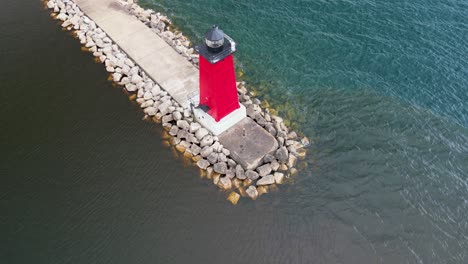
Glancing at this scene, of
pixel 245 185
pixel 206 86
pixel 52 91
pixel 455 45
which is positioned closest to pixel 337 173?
pixel 245 185

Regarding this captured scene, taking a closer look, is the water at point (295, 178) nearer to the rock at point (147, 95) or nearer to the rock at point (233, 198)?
the rock at point (233, 198)

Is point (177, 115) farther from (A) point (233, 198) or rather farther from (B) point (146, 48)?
(B) point (146, 48)

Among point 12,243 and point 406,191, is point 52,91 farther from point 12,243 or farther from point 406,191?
point 406,191

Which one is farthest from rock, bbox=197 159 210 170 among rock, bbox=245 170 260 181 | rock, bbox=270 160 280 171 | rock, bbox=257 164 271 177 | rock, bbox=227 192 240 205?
rock, bbox=270 160 280 171

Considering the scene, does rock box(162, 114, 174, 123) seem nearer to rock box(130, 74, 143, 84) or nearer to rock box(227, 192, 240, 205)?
rock box(130, 74, 143, 84)

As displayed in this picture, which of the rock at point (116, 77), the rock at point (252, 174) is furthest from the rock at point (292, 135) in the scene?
the rock at point (116, 77)

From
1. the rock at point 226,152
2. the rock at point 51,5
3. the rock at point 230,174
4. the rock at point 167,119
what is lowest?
the rock at point 230,174

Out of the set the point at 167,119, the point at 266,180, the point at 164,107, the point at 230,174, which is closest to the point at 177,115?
the point at 167,119
